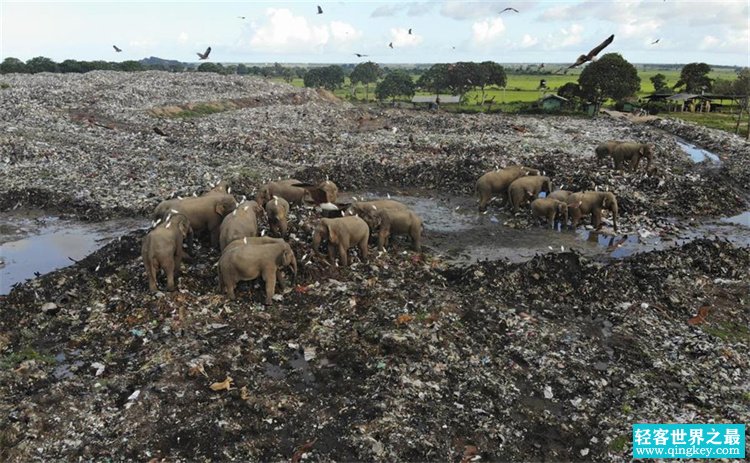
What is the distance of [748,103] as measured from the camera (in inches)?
1276

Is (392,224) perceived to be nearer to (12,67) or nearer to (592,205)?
(592,205)

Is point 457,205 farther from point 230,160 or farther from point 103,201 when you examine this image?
point 103,201

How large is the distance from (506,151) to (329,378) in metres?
16.0

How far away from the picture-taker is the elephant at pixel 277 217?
1113 cm

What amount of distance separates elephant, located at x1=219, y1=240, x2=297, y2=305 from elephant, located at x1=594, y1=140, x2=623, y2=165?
15.1m

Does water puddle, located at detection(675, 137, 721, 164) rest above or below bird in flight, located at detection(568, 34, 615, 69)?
below

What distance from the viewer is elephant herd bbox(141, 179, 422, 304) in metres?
8.99

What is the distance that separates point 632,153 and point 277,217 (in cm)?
1417

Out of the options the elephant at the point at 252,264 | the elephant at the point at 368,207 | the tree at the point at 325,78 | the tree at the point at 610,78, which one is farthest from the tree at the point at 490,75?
the elephant at the point at 252,264

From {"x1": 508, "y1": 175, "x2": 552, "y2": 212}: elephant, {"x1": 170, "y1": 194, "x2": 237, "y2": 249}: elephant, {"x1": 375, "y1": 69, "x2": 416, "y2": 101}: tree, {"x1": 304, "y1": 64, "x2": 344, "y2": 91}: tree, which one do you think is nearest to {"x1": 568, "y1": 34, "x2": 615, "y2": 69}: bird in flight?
{"x1": 508, "y1": 175, "x2": 552, "y2": 212}: elephant

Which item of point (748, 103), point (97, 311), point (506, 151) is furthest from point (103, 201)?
point (748, 103)

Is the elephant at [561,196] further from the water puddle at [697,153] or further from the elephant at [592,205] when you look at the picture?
the water puddle at [697,153]

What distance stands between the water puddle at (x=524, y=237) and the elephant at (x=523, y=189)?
1.63 ft

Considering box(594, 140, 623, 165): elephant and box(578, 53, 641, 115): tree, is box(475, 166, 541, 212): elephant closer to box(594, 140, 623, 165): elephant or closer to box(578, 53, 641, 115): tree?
box(594, 140, 623, 165): elephant
